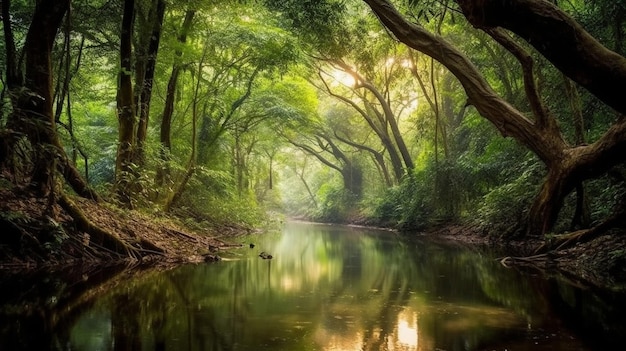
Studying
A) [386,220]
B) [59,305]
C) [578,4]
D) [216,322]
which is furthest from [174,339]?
[386,220]

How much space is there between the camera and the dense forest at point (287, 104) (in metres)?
7.07

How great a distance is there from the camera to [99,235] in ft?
24.7

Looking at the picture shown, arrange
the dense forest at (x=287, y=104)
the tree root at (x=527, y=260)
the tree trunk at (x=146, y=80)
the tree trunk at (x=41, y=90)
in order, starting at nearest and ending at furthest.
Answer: the dense forest at (x=287, y=104) < the tree trunk at (x=41, y=90) < the tree root at (x=527, y=260) < the tree trunk at (x=146, y=80)

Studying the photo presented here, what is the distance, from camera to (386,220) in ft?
82.1

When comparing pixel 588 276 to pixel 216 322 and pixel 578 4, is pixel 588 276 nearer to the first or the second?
pixel 216 322

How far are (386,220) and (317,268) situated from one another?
16.8 metres

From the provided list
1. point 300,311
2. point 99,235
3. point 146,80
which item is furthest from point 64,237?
point 146,80

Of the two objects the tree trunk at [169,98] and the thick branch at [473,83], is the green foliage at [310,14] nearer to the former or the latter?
the tree trunk at [169,98]

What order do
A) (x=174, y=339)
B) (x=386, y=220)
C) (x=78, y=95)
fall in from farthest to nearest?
1. (x=386, y=220)
2. (x=78, y=95)
3. (x=174, y=339)

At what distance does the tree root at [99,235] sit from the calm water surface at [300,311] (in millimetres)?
873

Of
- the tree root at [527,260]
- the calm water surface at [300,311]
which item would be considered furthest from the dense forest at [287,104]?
the calm water surface at [300,311]

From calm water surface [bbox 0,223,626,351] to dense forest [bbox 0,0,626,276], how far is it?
1792mm

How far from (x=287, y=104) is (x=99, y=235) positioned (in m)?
13.3

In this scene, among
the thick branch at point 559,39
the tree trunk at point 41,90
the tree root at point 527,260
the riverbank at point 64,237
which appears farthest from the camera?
the tree root at point 527,260
